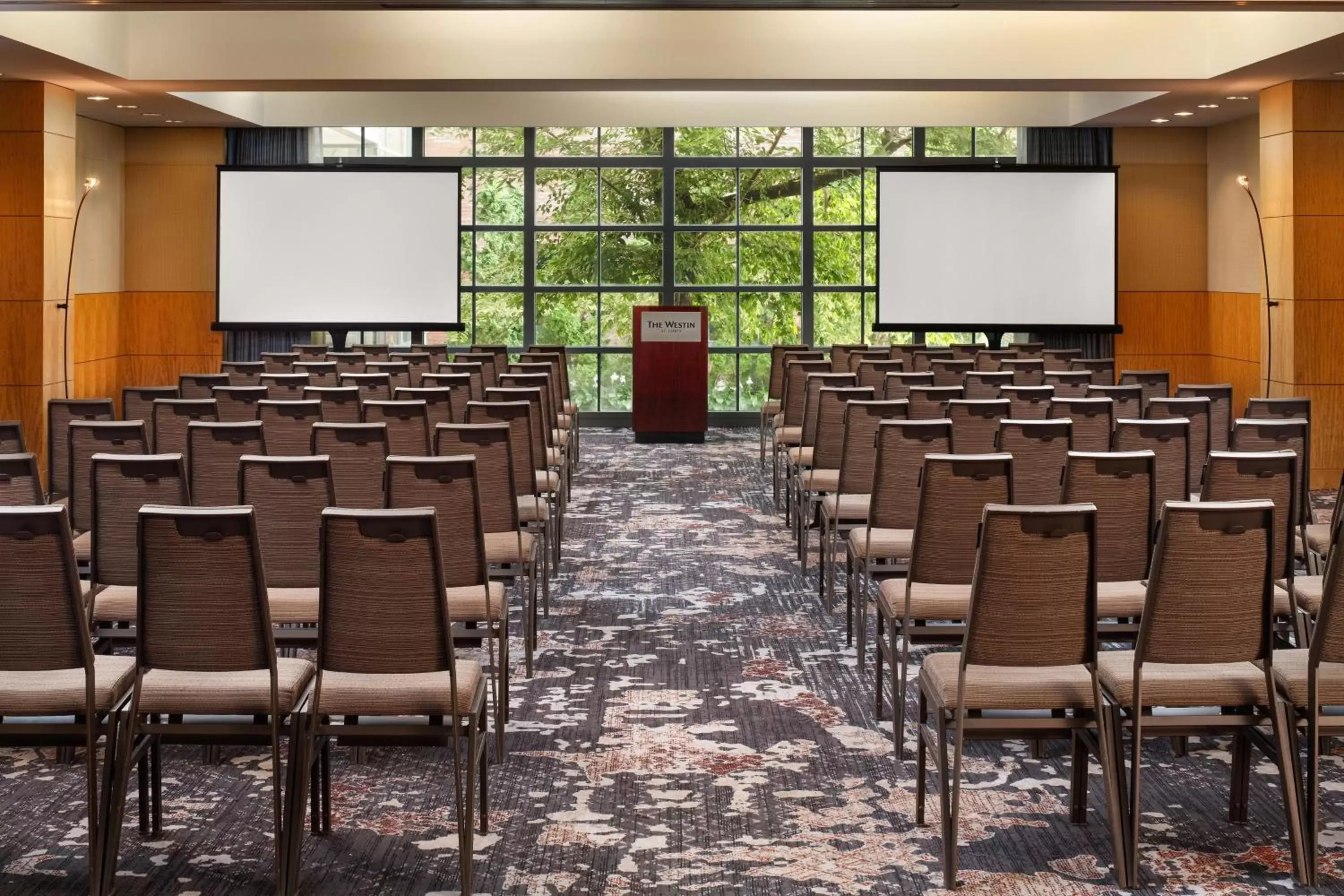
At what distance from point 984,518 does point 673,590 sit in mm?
4300

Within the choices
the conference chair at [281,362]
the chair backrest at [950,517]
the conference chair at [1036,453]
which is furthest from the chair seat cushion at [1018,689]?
the conference chair at [281,362]

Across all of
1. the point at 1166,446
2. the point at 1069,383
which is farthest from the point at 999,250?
the point at 1166,446

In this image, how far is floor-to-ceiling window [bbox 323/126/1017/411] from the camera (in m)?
18.0

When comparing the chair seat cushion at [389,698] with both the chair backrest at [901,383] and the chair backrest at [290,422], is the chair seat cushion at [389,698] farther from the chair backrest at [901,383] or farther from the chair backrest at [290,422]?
the chair backrest at [901,383]

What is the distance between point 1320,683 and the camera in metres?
4.14

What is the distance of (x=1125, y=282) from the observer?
17.5 meters

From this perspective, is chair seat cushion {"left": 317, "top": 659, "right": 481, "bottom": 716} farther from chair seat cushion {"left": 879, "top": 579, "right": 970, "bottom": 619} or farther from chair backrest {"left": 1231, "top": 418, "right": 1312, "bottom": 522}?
chair backrest {"left": 1231, "top": 418, "right": 1312, "bottom": 522}

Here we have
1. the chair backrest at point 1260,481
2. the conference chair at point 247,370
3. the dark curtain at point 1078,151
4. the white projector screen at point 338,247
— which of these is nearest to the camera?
the chair backrest at point 1260,481

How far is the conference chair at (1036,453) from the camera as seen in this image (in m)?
6.60

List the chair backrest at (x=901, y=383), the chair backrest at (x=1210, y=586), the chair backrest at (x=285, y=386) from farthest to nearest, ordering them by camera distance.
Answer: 1. the chair backrest at (x=901, y=383)
2. the chair backrest at (x=285, y=386)
3. the chair backrest at (x=1210, y=586)

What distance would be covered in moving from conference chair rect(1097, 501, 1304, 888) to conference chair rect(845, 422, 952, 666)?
2282mm

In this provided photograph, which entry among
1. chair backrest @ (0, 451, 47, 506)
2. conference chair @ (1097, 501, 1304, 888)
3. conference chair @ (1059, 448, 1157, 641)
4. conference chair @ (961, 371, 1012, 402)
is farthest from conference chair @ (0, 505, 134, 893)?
conference chair @ (961, 371, 1012, 402)

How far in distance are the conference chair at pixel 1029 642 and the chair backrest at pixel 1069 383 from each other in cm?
604

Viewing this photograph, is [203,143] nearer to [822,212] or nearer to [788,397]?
[822,212]
